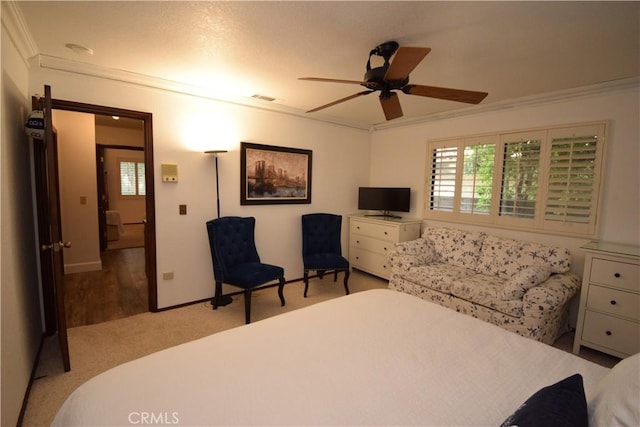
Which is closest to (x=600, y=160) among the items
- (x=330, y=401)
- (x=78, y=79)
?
(x=330, y=401)

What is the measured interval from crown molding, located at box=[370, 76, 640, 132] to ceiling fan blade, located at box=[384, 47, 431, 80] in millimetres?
2190

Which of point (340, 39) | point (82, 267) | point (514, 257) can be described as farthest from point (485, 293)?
point (82, 267)

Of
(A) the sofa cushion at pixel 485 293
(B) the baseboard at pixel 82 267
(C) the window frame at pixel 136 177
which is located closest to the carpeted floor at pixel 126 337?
(A) the sofa cushion at pixel 485 293

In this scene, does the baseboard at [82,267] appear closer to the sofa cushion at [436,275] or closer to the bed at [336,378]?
the bed at [336,378]

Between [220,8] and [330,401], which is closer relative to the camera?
[330,401]

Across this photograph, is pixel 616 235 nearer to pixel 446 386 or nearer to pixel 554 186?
pixel 554 186

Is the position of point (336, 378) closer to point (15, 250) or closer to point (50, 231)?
point (15, 250)

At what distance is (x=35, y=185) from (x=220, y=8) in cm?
225

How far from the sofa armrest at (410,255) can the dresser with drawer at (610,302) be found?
58.0 inches


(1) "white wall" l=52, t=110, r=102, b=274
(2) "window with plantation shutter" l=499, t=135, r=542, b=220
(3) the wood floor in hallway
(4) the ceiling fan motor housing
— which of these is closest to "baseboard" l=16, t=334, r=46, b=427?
(3) the wood floor in hallway

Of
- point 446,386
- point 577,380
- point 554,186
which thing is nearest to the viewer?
point 577,380

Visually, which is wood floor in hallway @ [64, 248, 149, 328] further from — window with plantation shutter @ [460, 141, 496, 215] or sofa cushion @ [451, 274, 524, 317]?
window with plantation shutter @ [460, 141, 496, 215]

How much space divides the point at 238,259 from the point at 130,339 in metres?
1.26

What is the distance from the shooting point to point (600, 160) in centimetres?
287
